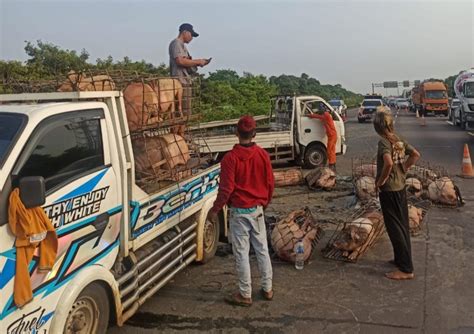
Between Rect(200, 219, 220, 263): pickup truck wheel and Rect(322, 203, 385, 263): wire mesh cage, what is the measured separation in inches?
57.5

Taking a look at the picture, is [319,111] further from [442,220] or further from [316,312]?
[316,312]

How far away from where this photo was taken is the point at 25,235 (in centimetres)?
287

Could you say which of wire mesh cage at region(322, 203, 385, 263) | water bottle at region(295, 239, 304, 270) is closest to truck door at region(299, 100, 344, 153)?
wire mesh cage at region(322, 203, 385, 263)

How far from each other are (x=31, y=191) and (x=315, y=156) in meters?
11.7

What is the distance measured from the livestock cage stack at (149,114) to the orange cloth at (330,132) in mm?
8387

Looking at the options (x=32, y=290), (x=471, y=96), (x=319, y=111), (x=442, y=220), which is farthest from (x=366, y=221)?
(x=471, y=96)

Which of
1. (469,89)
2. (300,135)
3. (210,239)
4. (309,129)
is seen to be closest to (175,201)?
(210,239)

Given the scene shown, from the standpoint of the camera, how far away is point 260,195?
4.68 metres

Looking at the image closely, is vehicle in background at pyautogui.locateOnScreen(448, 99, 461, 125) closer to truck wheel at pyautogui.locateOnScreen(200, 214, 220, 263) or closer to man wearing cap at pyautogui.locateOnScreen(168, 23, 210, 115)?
man wearing cap at pyautogui.locateOnScreen(168, 23, 210, 115)

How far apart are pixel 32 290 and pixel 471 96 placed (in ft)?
78.4

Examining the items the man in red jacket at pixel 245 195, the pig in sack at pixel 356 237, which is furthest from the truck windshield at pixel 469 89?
the man in red jacket at pixel 245 195

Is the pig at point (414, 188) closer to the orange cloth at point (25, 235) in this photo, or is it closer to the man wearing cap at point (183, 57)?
the man wearing cap at point (183, 57)

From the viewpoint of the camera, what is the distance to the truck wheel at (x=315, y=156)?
45.6ft

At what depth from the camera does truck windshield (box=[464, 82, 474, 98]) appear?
74.6 feet
